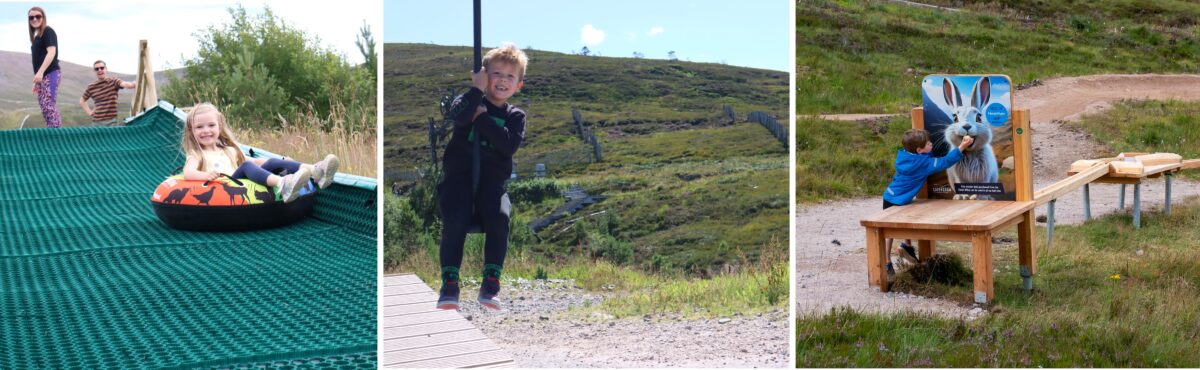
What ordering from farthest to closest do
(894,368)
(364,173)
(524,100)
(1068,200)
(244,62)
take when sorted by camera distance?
(244,62) → (1068,200) → (364,173) → (894,368) → (524,100)

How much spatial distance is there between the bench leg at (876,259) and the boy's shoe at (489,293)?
221cm

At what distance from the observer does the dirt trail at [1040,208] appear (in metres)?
5.60

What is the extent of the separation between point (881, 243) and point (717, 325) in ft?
5.80

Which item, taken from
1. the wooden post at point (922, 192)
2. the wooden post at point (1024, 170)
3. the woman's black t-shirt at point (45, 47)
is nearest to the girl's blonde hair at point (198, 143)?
the wooden post at point (922, 192)

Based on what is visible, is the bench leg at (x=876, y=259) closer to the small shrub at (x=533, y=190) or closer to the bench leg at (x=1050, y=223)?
the small shrub at (x=533, y=190)

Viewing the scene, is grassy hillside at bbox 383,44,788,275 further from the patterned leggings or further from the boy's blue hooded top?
the patterned leggings

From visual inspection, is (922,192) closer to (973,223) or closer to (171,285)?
(973,223)

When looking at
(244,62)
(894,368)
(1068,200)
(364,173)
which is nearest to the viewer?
(894,368)

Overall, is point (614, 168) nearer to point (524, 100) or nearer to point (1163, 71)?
point (524, 100)

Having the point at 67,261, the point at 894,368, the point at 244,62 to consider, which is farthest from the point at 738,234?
the point at 244,62

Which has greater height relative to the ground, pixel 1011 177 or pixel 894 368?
pixel 1011 177

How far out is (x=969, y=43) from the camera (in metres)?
19.0

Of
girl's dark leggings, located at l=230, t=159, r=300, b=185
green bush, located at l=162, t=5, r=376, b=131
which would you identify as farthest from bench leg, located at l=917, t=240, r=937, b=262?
green bush, located at l=162, t=5, r=376, b=131

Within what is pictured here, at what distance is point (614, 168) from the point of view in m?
4.18
